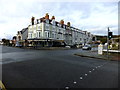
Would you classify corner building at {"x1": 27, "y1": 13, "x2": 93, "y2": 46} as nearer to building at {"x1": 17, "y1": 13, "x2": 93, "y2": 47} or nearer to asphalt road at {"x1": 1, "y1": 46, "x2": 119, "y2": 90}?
building at {"x1": 17, "y1": 13, "x2": 93, "y2": 47}

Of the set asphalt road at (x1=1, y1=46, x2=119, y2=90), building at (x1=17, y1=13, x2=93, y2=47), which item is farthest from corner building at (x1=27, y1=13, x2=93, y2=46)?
asphalt road at (x1=1, y1=46, x2=119, y2=90)

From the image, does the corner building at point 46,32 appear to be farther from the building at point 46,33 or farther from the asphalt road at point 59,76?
the asphalt road at point 59,76

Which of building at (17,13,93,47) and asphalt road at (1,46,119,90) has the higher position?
building at (17,13,93,47)

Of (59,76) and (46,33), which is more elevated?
(46,33)

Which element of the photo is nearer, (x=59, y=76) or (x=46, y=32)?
(x=59, y=76)

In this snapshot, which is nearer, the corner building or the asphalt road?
the asphalt road

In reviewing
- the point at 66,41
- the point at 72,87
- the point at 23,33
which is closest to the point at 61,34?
the point at 66,41

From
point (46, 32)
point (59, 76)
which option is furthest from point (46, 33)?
point (59, 76)

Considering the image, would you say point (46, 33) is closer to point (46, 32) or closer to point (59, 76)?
point (46, 32)

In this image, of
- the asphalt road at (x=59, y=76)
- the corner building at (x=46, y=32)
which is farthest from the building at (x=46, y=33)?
the asphalt road at (x=59, y=76)

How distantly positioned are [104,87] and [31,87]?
3102 millimetres

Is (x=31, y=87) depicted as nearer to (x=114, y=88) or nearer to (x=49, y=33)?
(x=114, y=88)

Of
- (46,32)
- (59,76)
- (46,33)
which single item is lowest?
(59,76)

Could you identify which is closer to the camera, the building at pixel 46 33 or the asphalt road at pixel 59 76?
the asphalt road at pixel 59 76
